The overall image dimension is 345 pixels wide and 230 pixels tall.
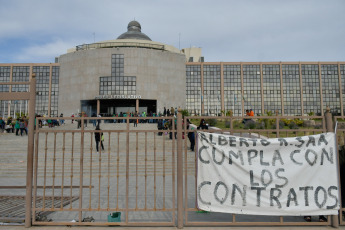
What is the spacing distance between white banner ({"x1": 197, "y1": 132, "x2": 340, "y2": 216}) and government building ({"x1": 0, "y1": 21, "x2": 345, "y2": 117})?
42.8 m

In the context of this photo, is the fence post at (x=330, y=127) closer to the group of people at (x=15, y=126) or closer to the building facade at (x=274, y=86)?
the group of people at (x=15, y=126)

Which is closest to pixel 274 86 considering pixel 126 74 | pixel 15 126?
pixel 126 74

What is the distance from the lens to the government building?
47750 millimetres

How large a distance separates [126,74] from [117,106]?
264 inches

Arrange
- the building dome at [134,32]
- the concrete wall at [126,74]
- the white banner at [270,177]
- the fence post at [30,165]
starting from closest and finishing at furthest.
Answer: the white banner at [270,177] < the fence post at [30,165] < the concrete wall at [126,74] < the building dome at [134,32]

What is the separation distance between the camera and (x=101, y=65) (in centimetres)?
4794

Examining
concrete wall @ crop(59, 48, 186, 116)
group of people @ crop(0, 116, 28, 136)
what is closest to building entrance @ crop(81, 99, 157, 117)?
concrete wall @ crop(59, 48, 186, 116)

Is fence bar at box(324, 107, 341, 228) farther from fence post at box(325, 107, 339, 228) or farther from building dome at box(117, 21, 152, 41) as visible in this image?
building dome at box(117, 21, 152, 41)

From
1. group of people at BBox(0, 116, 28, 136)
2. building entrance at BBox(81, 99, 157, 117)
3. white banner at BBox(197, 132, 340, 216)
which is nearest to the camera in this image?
white banner at BBox(197, 132, 340, 216)

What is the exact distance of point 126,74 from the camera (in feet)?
155

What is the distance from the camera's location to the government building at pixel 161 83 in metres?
47.8

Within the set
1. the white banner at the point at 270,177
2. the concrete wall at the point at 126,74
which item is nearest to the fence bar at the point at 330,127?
the white banner at the point at 270,177

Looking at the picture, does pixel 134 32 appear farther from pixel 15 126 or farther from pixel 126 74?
pixel 15 126

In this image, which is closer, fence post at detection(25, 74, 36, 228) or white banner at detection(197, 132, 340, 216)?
white banner at detection(197, 132, 340, 216)
